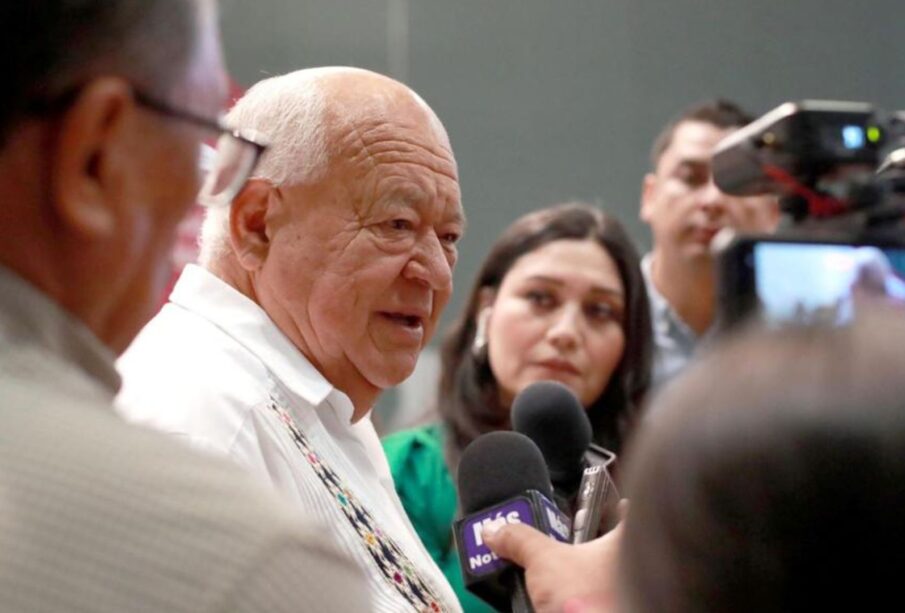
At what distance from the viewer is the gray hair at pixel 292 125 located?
1.93m

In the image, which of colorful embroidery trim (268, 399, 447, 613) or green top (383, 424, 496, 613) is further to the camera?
green top (383, 424, 496, 613)

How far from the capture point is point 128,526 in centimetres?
84

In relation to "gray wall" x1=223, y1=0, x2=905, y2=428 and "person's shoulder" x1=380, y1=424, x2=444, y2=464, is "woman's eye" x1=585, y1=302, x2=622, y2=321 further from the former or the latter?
"gray wall" x1=223, y1=0, x2=905, y2=428

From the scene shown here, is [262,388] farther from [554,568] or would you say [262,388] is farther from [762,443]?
[762,443]

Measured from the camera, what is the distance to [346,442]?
190 centimetres

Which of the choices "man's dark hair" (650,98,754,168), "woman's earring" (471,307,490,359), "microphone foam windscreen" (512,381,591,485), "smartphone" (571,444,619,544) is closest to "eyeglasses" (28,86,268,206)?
"smartphone" (571,444,619,544)

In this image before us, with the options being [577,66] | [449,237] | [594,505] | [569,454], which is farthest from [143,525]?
[577,66]

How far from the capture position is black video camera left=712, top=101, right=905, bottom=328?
1.29 meters

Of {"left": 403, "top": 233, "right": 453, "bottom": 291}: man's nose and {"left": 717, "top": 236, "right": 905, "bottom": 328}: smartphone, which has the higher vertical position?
{"left": 717, "top": 236, "right": 905, "bottom": 328}: smartphone

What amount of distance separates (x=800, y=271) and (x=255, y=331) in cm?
77

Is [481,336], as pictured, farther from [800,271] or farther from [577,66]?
[577,66]

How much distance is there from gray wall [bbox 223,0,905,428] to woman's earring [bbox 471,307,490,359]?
1801mm

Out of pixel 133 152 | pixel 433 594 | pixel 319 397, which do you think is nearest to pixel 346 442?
pixel 319 397

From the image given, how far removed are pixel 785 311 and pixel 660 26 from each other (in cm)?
444
